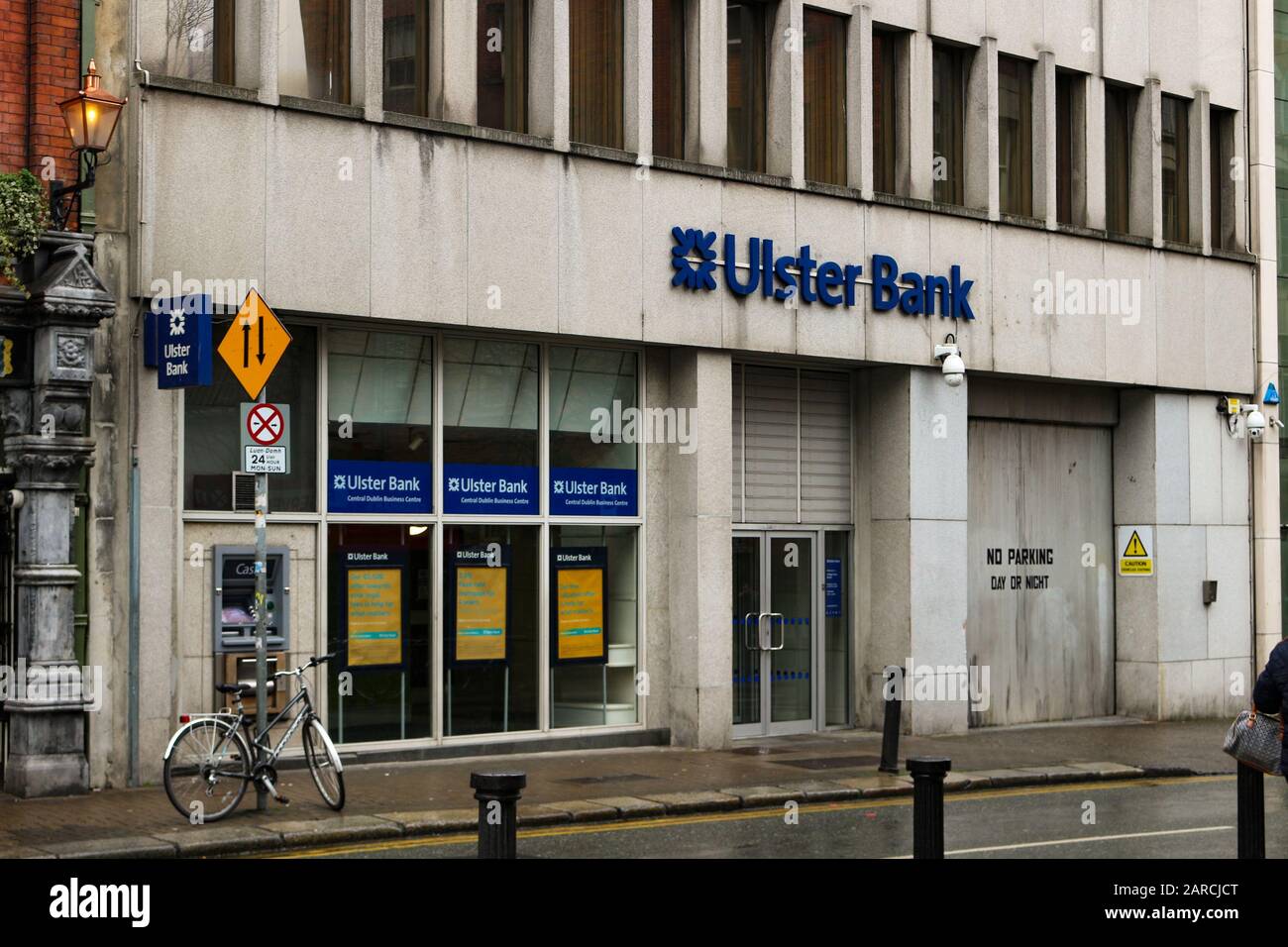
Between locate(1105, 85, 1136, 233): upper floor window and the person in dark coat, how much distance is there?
14.8m

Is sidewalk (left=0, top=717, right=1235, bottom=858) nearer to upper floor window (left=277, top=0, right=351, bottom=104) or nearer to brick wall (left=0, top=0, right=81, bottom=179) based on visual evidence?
brick wall (left=0, top=0, right=81, bottom=179)

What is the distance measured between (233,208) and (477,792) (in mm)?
9069

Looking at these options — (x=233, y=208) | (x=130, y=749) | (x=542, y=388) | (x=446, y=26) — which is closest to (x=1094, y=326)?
(x=542, y=388)

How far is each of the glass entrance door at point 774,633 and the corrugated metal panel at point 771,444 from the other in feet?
1.01

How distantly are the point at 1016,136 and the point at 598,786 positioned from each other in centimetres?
1133

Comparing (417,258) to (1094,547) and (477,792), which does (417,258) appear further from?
(1094,547)

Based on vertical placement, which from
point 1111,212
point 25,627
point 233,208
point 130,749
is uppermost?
point 1111,212

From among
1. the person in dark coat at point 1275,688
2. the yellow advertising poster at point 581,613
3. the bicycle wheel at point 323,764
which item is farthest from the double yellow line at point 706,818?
the person in dark coat at point 1275,688

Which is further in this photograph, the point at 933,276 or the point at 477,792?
the point at 933,276

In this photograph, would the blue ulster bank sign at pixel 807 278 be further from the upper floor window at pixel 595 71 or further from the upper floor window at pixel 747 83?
the upper floor window at pixel 595 71

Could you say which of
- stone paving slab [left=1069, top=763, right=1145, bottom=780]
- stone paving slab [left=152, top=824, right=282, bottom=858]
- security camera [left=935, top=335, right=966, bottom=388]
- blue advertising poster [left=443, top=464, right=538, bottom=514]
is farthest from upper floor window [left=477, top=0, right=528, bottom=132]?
stone paving slab [left=1069, top=763, right=1145, bottom=780]

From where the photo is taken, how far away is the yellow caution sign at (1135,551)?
A: 24203 millimetres

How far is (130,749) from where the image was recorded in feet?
51.0
